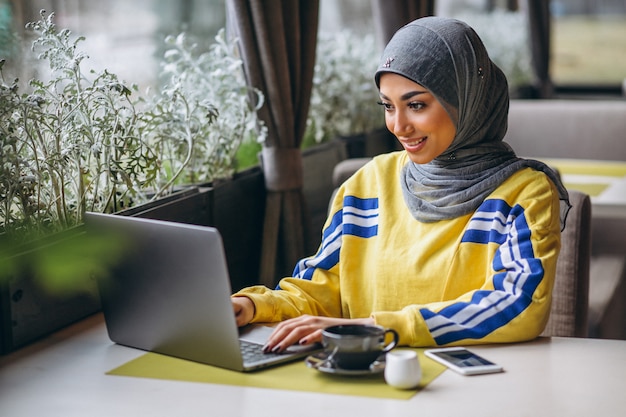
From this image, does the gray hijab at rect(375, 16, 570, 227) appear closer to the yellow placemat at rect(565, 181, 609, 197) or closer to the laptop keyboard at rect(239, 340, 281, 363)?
the laptop keyboard at rect(239, 340, 281, 363)

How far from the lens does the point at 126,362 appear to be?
5.98ft

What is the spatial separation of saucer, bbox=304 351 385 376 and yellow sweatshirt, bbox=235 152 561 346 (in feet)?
0.44

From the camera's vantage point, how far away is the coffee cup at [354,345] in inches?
64.6

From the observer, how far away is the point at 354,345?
1.64 m

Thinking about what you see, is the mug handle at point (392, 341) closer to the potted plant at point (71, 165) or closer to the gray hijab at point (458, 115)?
the gray hijab at point (458, 115)

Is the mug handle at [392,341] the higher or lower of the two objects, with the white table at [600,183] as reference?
higher

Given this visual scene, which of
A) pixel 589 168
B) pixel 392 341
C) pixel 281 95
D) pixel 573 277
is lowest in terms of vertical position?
pixel 589 168

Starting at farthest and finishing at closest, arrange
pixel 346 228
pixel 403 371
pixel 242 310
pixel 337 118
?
1. pixel 337 118
2. pixel 346 228
3. pixel 242 310
4. pixel 403 371

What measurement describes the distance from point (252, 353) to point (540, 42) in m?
5.78

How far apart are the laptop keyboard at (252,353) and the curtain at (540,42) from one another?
18.6 ft

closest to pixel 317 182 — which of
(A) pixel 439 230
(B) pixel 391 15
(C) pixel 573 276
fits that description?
(B) pixel 391 15

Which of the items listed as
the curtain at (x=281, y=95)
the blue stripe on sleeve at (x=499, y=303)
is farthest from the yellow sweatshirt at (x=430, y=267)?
the curtain at (x=281, y=95)

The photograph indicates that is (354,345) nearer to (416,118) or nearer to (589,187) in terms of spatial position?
(416,118)

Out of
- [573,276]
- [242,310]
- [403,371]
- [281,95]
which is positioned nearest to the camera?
[403,371]
